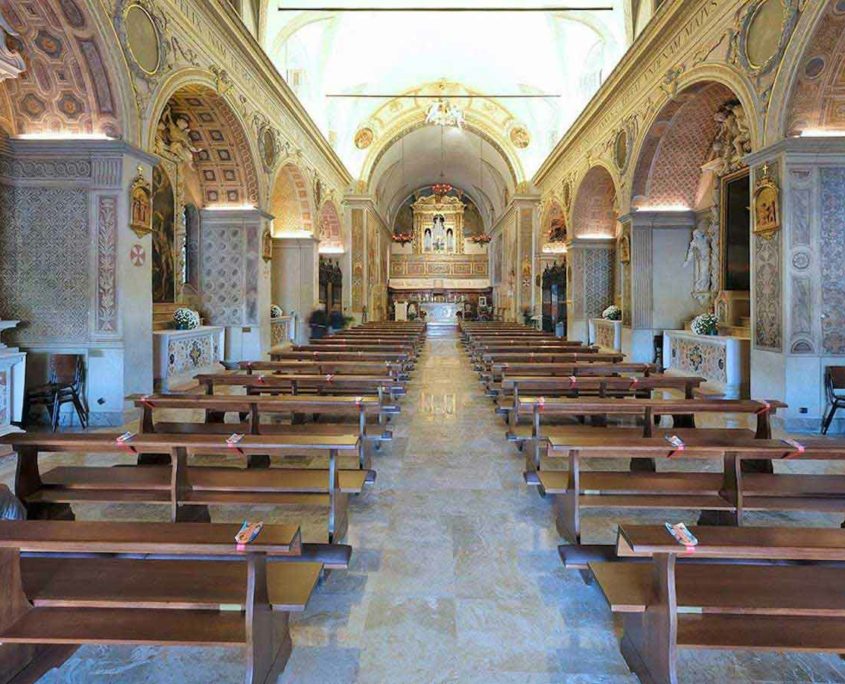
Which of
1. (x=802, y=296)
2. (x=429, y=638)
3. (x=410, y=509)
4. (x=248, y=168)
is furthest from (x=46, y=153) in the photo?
(x=802, y=296)

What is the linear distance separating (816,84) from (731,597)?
21.1 feet

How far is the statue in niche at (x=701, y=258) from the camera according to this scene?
1035cm

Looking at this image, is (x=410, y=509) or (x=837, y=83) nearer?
(x=410, y=509)

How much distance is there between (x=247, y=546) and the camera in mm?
1650

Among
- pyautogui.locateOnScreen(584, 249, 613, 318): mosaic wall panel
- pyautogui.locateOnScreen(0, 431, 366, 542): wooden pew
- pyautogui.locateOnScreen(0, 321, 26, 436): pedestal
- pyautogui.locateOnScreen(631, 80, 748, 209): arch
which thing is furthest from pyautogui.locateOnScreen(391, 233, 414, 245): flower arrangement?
pyautogui.locateOnScreen(0, 431, 366, 542): wooden pew

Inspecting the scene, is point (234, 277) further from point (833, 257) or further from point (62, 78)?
point (833, 257)

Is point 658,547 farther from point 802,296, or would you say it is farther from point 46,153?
point 46,153

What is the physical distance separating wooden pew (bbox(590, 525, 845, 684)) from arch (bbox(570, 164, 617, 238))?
13278 millimetres

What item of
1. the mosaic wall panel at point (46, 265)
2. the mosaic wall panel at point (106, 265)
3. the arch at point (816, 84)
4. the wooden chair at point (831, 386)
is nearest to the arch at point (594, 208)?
the arch at point (816, 84)

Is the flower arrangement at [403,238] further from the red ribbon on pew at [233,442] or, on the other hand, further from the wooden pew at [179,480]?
the red ribbon on pew at [233,442]

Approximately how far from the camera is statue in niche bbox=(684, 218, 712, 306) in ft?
34.0

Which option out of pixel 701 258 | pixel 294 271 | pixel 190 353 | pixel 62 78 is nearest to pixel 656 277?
pixel 701 258

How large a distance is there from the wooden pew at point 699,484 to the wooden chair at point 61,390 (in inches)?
211

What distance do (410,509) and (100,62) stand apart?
6002mm
